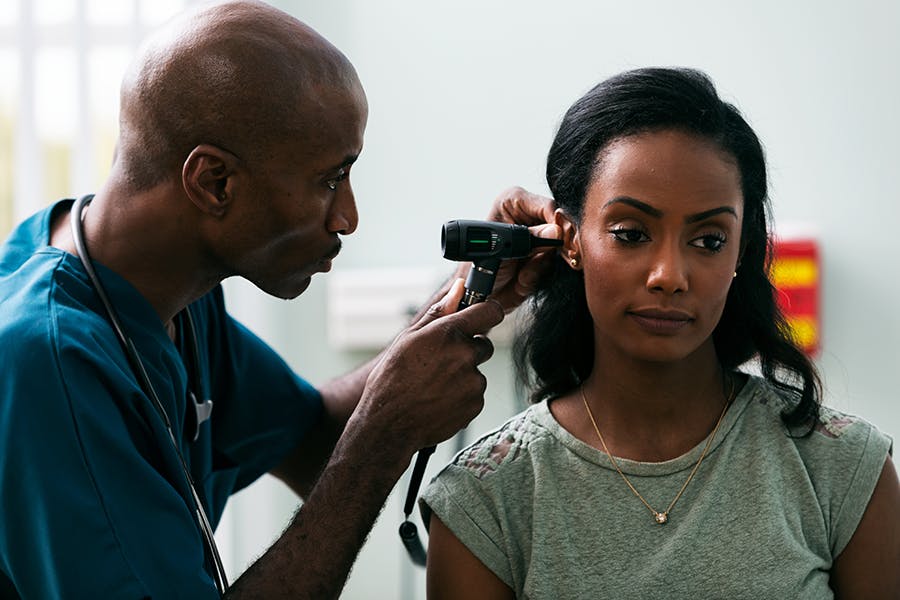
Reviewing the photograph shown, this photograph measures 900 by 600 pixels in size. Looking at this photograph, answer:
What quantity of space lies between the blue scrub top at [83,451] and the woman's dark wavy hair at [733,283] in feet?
1.61

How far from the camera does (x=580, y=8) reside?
2369 millimetres

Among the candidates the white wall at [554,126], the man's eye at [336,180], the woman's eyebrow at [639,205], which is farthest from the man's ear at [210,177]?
Result: the white wall at [554,126]

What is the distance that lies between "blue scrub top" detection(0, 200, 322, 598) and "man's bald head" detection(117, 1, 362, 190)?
0.55 feet

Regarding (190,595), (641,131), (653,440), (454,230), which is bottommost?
(190,595)

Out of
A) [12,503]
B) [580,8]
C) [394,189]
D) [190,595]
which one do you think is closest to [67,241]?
[12,503]

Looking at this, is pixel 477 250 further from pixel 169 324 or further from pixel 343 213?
pixel 169 324

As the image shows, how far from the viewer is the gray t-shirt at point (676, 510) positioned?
1224 millimetres

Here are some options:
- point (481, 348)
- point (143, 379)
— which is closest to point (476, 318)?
point (481, 348)

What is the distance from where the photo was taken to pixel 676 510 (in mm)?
1271

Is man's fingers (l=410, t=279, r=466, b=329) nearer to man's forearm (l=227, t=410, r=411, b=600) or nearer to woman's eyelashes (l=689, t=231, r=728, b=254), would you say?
man's forearm (l=227, t=410, r=411, b=600)

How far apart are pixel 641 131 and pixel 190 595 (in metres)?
0.71

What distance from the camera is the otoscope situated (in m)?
1.27

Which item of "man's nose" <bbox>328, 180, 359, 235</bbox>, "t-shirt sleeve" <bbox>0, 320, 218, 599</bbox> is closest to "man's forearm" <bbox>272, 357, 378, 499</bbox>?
"man's nose" <bbox>328, 180, 359, 235</bbox>

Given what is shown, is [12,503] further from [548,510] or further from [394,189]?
[394,189]
